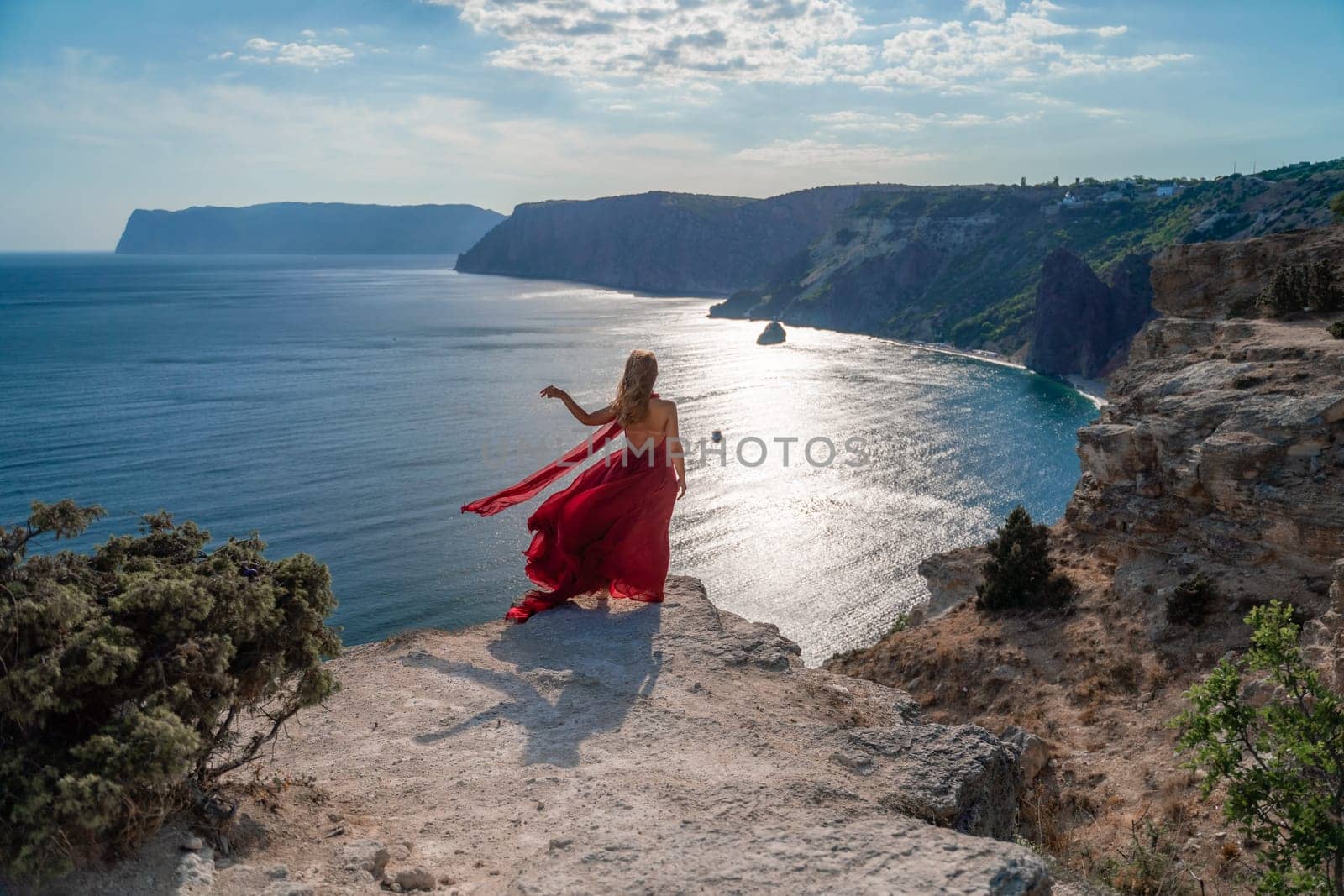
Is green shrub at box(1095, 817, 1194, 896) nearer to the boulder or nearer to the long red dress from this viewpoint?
the boulder

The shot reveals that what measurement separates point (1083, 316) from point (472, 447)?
2516 inches

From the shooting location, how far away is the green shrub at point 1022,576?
16.3 metres

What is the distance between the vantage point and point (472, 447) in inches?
1972

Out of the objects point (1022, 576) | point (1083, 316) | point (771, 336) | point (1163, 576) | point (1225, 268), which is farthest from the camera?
point (771, 336)

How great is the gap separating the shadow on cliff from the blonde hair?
1.99 m

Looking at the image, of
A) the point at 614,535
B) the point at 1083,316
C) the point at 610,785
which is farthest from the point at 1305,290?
the point at 1083,316

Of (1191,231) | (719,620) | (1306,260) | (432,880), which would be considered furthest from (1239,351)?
(1191,231)

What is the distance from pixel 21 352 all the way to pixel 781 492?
219ft

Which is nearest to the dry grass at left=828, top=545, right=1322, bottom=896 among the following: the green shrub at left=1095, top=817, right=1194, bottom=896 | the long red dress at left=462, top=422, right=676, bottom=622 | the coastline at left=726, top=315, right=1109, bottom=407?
the green shrub at left=1095, top=817, right=1194, bottom=896

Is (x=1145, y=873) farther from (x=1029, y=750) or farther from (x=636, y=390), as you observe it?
(x=636, y=390)

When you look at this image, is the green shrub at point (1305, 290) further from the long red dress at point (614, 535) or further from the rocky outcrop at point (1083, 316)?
the rocky outcrop at point (1083, 316)

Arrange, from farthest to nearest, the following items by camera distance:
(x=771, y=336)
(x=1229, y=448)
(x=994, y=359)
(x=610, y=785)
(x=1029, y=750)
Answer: (x=771, y=336) < (x=994, y=359) < (x=1229, y=448) < (x=1029, y=750) < (x=610, y=785)

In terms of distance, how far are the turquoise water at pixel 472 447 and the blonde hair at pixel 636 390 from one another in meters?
22.9

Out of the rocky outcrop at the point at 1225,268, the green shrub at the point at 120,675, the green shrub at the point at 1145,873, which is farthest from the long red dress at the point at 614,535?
the rocky outcrop at the point at 1225,268
